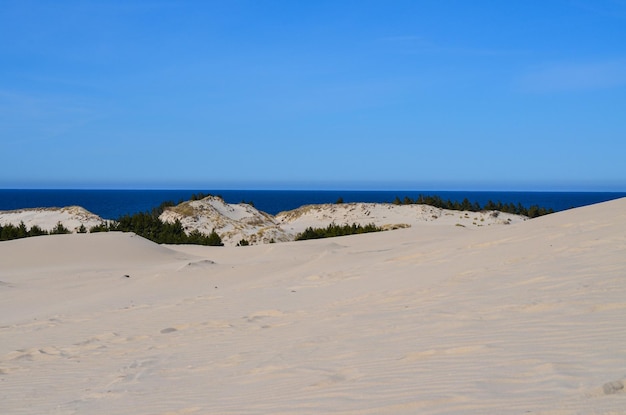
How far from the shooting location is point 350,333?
22.9 feet

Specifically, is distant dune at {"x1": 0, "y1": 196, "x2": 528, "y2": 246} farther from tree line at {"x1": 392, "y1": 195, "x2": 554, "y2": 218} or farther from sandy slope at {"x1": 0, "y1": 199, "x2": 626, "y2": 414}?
sandy slope at {"x1": 0, "y1": 199, "x2": 626, "y2": 414}

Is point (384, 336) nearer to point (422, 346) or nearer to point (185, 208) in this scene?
point (422, 346)

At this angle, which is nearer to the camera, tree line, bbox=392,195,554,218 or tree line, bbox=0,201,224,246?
tree line, bbox=0,201,224,246

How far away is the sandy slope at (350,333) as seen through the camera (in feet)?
14.7

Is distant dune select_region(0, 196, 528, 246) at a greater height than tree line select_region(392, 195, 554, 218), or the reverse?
tree line select_region(392, 195, 554, 218)

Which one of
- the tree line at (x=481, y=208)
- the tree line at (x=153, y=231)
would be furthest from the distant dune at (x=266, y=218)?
the tree line at (x=153, y=231)

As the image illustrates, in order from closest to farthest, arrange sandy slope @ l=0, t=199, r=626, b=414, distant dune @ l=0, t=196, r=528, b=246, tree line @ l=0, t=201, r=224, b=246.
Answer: sandy slope @ l=0, t=199, r=626, b=414 < tree line @ l=0, t=201, r=224, b=246 < distant dune @ l=0, t=196, r=528, b=246

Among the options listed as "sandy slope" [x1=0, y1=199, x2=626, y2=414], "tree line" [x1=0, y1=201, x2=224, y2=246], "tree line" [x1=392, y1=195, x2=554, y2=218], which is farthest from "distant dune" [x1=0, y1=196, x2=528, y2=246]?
"sandy slope" [x1=0, y1=199, x2=626, y2=414]

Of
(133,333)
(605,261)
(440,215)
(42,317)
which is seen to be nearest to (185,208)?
(440,215)

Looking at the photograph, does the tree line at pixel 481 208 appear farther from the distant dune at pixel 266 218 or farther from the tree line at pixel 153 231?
the tree line at pixel 153 231

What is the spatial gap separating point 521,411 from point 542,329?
227 cm

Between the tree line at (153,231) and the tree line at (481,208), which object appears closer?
the tree line at (153,231)

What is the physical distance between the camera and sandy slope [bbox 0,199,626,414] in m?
4.48

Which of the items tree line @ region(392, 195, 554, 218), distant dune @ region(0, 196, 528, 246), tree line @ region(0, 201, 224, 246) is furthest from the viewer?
tree line @ region(392, 195, 554, 218)
